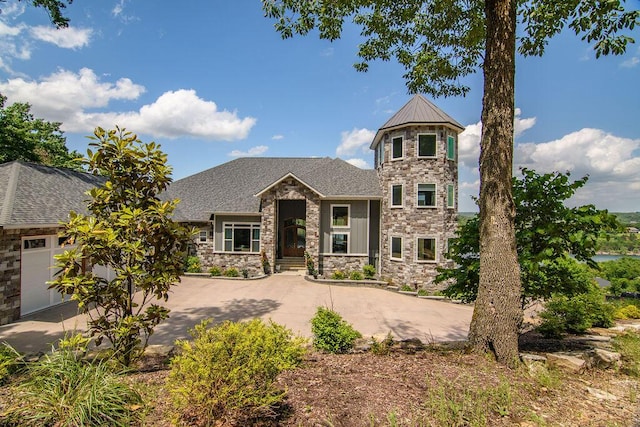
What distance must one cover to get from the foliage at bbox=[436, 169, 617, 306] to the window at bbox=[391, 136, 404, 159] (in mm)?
11095

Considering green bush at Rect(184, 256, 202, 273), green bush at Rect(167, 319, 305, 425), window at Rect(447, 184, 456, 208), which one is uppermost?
window at Rect(447, 184, 456, 208)

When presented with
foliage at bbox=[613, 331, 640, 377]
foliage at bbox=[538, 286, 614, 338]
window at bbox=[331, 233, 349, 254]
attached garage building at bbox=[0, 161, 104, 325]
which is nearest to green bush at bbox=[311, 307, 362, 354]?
foliage at bbox=[613, 331, 640, 377]

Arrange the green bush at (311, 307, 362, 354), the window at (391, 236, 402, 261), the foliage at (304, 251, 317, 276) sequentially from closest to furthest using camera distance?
1. the green bush at (311, 307, 362, 354)
2. the window at (391, 236, 402, 261)
3. the foliage at (304, 251, 317, 276)

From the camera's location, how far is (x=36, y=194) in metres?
11.2

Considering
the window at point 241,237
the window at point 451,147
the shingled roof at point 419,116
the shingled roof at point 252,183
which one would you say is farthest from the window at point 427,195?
the window at point 241,237

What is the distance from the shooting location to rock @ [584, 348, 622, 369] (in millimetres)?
5145

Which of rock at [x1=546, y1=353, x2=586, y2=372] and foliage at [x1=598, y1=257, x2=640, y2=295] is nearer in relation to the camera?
rock at [x1=546, y1=353, x2=586, y2=372]

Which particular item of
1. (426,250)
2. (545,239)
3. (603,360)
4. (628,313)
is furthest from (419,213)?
(603,360)

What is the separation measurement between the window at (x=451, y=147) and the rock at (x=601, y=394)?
14.2m

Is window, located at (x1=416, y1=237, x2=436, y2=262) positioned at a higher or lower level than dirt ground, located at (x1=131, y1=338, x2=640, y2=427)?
higher

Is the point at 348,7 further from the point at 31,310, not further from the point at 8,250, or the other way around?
the point at 31,310

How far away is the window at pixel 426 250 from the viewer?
1638 centimetres

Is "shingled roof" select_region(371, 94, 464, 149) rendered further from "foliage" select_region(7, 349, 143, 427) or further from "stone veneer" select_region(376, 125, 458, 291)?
"foliage" select_region(7, 349, 143, 427)

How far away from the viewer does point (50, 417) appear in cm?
301
